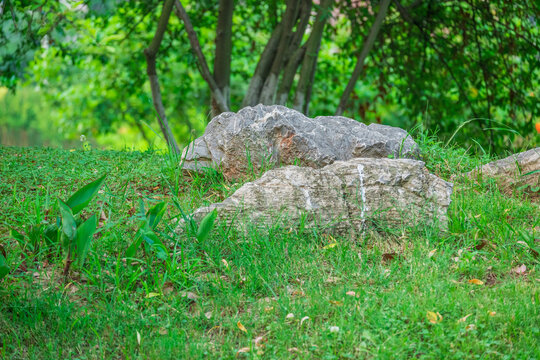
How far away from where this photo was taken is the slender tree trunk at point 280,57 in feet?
21.8

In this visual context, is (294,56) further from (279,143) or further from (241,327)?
(241,327)

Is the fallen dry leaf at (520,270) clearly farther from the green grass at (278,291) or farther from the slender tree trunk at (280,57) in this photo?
the slender tree trunk at (280,57)

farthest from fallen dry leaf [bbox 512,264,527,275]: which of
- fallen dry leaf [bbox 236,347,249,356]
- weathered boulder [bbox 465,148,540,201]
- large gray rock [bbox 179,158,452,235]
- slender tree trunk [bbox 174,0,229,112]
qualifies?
slender tree trunk [bbox 174,0,229,112]

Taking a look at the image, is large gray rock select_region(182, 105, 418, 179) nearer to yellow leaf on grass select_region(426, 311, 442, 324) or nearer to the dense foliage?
yellow leaf on grass select_region(426, 311, 442, 324)

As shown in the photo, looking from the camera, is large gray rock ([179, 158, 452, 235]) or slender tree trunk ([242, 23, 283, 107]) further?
slender tree trunk ([242, 23, 283, 107])

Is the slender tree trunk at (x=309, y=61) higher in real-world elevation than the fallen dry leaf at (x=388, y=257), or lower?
higher

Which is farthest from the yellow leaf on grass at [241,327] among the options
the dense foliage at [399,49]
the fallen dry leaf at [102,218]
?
the dense foliage at [399,49]

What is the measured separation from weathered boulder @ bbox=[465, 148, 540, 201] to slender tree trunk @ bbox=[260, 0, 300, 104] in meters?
2.95

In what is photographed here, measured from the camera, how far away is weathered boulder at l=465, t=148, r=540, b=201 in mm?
4258

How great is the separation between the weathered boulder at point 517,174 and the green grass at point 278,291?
0.21 metres

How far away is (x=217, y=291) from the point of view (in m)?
3.12

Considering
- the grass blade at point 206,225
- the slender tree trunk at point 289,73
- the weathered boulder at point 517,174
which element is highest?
the slender tree trunk at point 289,73

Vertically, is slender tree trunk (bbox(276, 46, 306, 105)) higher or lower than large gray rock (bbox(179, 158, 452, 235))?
higher

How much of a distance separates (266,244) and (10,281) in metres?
1.57
